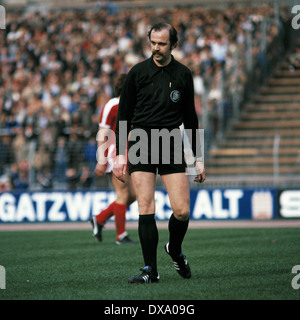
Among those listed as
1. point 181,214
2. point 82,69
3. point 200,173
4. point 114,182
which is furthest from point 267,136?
point 181,214

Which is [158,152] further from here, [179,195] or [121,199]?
[121,199]

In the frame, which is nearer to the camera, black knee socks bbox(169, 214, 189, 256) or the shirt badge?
the shirt badge

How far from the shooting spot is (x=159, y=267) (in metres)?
9.01

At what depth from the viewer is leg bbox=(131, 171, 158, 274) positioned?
24.8 feet

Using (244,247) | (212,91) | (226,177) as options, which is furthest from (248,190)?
(244,247)

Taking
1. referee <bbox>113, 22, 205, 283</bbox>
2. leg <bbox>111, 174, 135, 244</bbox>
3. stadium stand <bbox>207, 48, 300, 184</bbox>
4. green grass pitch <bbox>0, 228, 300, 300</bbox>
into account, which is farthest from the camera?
stadium stand <bbox>207, 48, 300, 184</bbox>

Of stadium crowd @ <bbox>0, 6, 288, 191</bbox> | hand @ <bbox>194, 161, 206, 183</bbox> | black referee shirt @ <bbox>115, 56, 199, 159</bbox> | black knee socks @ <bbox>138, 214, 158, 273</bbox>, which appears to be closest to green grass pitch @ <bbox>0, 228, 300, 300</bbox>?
black knee socks @ <bbox>138, 214, 158, 273</bbox>

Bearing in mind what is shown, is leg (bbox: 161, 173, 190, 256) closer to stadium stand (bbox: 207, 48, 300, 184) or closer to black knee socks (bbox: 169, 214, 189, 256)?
black knee socks (bbox: 169, 214, 189, 256)

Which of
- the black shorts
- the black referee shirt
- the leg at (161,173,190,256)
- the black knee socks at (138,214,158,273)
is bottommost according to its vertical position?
the black knee socks at (138,214,158,273)

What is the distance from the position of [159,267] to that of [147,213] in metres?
1.60

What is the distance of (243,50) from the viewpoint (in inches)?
891

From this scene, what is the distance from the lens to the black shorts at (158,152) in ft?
24.6

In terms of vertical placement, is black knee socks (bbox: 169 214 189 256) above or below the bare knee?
below

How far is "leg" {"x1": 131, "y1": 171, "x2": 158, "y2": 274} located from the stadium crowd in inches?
435
